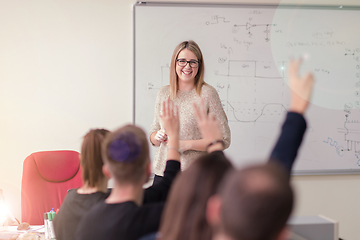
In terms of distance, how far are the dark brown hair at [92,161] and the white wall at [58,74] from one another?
5.39 feet

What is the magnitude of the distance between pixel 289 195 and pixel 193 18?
2589 mm

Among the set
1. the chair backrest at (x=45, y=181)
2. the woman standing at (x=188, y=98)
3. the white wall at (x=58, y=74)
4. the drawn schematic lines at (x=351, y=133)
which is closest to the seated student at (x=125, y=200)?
the woman standing at (x=188, y=98)

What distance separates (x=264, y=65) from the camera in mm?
2990

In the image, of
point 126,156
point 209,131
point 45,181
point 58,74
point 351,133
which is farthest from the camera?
point 351,133

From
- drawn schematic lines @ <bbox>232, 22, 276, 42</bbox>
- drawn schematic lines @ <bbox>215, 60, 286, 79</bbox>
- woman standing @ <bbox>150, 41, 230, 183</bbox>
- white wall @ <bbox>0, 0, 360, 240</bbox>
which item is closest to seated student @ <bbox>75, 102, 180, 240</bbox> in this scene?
woman standing @ <bbox>150, 41, 230, 183</bbox>

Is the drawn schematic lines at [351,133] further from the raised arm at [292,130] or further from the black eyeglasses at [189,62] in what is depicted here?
the raised arm at [292,130]

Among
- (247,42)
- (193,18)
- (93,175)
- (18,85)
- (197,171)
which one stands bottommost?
(93,175)

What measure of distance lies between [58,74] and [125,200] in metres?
2.19

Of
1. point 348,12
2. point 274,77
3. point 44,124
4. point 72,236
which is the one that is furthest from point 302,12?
point 72,236

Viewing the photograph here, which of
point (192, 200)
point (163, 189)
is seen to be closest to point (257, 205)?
point (192, 200)

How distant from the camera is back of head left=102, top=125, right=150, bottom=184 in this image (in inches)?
37.6

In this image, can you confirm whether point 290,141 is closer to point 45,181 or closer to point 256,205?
point 256,205

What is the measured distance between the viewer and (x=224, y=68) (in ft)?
9.68

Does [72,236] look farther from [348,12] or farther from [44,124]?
[348,12]
